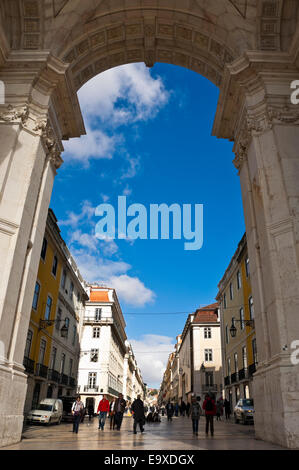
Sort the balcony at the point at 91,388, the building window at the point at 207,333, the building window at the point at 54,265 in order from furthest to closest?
the building window at the point at 207,333, the balcony at the point at 91,388, the building window at the point at 54,265

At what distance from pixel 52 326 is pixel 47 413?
7193mm

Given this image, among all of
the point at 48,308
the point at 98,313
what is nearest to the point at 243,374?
the point at 48,308

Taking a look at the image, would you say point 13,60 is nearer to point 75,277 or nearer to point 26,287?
point 26,287

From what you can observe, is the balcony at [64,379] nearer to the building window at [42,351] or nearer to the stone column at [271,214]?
the building window at [42,351]

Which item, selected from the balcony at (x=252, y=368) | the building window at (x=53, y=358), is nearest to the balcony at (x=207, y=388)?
the balcony at (x=252, y=368)

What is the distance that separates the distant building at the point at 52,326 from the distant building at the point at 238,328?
12092mm

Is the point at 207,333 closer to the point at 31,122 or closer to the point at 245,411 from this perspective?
the point at 245,411

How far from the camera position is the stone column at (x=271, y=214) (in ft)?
26.1

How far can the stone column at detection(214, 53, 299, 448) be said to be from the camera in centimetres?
795

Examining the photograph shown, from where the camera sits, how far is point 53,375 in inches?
967

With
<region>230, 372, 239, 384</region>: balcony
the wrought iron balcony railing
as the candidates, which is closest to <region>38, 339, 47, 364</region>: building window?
the wrought iron balcony railing

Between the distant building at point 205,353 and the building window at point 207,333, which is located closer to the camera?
the distant building at point 205,353

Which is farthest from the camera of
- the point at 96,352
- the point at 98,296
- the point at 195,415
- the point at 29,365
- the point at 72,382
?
the point at 98,296
